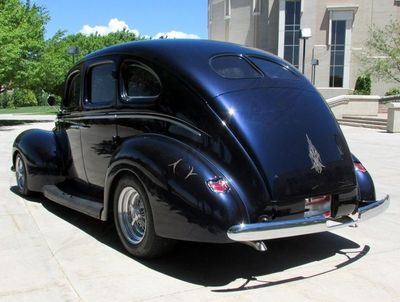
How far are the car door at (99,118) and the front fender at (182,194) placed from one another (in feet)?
2.91

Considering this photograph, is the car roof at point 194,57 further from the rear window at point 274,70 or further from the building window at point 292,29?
the building window at point 292,29

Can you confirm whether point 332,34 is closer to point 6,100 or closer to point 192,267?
point 6,100

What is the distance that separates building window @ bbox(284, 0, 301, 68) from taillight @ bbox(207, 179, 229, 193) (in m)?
44.9

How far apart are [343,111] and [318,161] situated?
22.5 m

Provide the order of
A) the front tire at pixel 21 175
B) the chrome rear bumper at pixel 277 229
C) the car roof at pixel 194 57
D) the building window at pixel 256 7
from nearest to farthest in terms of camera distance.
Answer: the chrome rear bumper at pixel 277 229 < the car roof at pixel 194 57 < the front tire at pixel 21 175 < the building window at pixel 256 7

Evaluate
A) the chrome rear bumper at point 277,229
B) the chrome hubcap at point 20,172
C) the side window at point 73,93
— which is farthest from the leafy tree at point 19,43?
the chrome rear bumper at point 277,229

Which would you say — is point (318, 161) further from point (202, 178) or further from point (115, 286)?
point (115, 286)

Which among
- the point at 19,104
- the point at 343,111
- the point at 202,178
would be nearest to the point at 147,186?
the point at 202,178

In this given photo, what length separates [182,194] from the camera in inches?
158

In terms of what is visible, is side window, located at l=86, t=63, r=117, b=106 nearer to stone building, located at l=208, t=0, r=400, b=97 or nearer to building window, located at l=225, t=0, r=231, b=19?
stone building, located at l=208, t=0, r=400, b=97

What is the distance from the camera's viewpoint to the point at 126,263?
4.54m

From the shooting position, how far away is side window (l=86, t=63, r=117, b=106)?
5.40m

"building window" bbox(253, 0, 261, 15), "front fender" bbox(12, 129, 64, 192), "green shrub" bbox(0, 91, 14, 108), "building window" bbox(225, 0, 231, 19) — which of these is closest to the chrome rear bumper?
"front fender" bbox(12, 129, 64, 192)

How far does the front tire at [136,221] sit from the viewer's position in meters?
4.37
